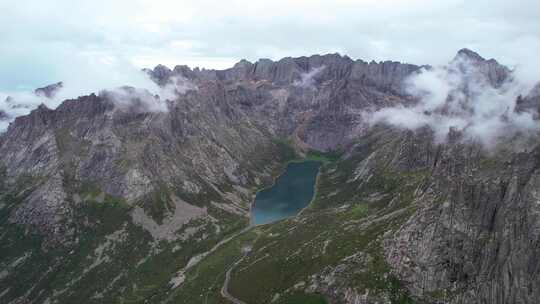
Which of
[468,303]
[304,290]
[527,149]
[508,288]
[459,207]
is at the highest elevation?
[527,149]

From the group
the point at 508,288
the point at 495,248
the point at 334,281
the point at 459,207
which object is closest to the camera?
the point at 508,288

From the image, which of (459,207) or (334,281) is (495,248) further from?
(334,281)

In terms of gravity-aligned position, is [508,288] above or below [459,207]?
below

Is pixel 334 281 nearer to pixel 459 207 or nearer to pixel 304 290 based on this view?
pixel 304 290

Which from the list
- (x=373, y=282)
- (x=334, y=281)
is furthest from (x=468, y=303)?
(x=334, y=281)

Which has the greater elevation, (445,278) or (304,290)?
(445,278)

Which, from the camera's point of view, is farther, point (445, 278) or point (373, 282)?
point (373, 282)

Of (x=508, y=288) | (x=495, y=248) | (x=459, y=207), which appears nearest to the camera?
(x=508, y=288)

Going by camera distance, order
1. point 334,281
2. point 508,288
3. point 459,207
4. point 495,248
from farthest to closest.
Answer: point 334,281
point 459,207
point 495,248
point 508,288

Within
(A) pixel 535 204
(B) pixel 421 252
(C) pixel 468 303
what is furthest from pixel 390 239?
(A) pixel 535 204
